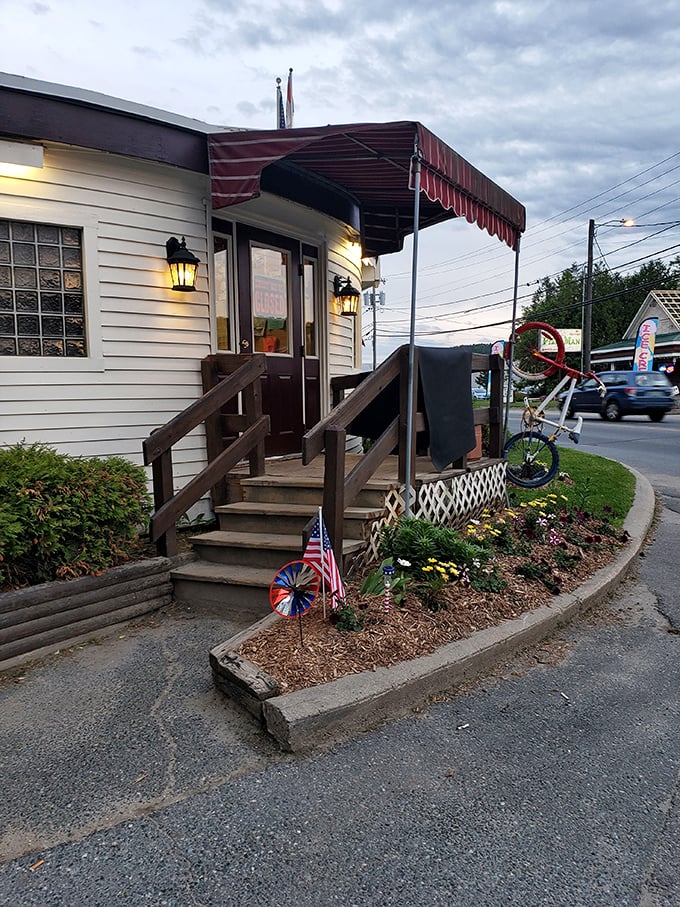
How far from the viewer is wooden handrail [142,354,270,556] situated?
4.33 m

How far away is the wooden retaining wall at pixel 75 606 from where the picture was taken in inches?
135

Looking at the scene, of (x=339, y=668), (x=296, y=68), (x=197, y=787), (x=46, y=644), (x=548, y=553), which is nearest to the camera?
(x=197, y=787)

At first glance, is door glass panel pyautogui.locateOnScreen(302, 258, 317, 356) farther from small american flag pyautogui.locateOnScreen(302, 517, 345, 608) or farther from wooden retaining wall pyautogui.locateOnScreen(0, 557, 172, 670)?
small american flag pyautogui.locateOnScreen(302, 517, 345, 608)

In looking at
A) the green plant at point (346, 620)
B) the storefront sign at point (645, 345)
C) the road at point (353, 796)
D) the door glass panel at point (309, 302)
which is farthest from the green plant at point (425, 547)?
the storefront sign at point (645, 345)

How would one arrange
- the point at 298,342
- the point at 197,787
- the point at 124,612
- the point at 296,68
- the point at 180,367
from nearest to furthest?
the point at 197,787, the point at 124,612, the point at 180,367, the point at 298,342, the point at 296,68

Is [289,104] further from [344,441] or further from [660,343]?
[660,343]

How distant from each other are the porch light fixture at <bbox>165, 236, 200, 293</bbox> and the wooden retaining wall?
2.54m

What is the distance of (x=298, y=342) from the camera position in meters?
6.76

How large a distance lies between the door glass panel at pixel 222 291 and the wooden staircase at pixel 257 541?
1768mm

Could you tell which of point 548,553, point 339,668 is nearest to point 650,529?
point 548,553

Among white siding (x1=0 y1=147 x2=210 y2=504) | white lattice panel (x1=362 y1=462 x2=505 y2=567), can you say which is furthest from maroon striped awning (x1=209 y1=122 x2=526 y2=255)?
white lattice panel (x1=362 y1=462 x2=505 y2=567)

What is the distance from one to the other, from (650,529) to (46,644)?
573 cm

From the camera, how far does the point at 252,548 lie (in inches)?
172

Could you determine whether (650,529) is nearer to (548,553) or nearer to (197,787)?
(548,553)
